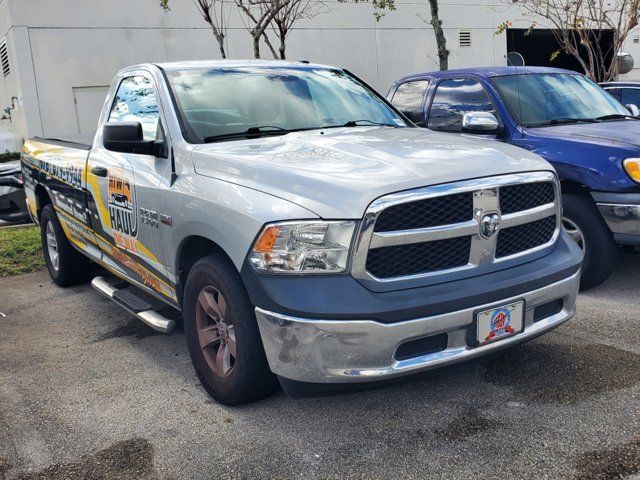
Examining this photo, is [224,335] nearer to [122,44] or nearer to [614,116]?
[614,116]

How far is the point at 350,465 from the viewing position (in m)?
3.04

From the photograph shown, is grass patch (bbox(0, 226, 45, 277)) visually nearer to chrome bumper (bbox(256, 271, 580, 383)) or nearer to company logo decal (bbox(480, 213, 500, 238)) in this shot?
chrome bumper (bbox(256, 271, 580, 383))

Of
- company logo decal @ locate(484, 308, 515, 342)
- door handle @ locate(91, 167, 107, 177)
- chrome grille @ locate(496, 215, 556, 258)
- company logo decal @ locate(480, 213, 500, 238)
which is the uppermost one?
door handle @ locate(91, 167, 107, 177)

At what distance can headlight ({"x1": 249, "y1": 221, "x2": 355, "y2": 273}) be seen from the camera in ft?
9.89

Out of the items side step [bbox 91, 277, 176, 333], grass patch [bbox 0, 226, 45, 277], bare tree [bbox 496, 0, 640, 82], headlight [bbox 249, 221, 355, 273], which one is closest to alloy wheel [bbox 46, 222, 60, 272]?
grass patch [bbox 0, 226, 45, 277]

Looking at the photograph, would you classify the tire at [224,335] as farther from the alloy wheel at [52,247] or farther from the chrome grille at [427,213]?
the alloy wheel at [52,247]

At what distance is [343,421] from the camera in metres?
3.47

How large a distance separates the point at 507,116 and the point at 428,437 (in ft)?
12.1

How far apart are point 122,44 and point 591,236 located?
13448mm

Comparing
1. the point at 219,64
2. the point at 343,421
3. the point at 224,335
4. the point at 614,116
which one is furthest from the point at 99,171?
the point at 614,116

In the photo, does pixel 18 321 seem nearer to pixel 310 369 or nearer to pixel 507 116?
pixel 310 369

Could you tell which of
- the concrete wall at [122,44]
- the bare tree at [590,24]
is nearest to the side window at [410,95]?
the bare tree at [590,24]

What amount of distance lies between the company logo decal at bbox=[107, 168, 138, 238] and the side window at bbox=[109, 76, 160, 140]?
12.8 inches

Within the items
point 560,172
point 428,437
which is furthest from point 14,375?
point 560,172
